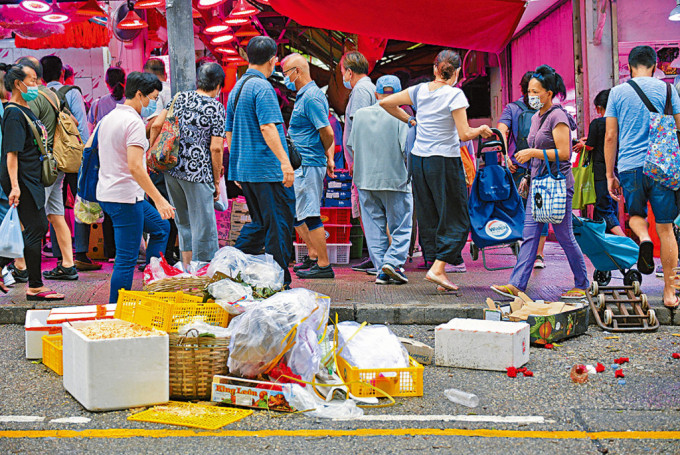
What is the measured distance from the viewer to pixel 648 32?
37.7 feet

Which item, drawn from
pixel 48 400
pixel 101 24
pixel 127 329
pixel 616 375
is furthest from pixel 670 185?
pixel 101 24

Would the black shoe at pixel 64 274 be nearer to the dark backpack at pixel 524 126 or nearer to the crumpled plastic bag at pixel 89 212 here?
the crumpled plastic bag at pixel 89 212

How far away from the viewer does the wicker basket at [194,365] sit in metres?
→ 4.34

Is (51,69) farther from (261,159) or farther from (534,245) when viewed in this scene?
(534,245)

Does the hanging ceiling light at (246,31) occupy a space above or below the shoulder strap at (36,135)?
above

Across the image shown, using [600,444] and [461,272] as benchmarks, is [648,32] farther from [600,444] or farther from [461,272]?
[600,444]

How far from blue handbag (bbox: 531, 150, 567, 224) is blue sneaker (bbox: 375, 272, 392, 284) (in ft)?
5.78

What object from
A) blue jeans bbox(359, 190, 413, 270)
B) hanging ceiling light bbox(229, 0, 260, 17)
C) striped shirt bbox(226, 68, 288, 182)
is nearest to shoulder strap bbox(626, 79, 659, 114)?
blue jeans bbox(359, 190, 413, 270)

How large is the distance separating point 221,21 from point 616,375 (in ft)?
32.5

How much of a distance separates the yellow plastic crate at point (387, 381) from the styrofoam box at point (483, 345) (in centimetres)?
72

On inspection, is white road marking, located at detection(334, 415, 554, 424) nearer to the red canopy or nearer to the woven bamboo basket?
the woven bamboo basket

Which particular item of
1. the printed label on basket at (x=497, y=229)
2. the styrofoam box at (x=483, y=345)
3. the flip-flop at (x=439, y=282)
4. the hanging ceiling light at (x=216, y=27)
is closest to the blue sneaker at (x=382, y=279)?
the flip-flop at (x=439, y=282)

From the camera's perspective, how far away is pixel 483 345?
494 cm

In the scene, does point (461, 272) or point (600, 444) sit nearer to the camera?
point (600, 444)
